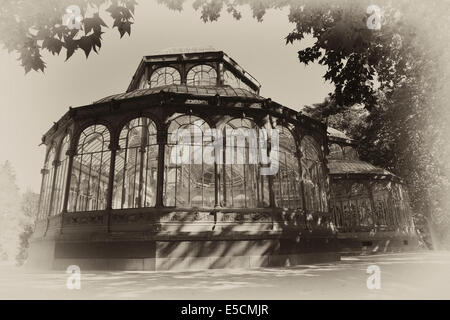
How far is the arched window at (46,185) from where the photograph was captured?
16.7 meters

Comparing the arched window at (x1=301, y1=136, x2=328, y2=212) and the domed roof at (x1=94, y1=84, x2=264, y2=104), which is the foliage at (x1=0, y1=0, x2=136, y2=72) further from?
the arched window at (x1=301, y1=136, x2=328, y2=212)

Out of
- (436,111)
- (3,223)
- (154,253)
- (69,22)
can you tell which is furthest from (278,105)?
(3,223)

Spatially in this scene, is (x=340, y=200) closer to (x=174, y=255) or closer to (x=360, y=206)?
(x=360, y=206)

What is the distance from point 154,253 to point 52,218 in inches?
262

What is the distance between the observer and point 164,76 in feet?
63.4

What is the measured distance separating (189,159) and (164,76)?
312 inches

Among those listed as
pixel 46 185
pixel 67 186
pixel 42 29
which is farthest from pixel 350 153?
pixel 42 29

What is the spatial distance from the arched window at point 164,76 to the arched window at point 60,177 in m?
6.25

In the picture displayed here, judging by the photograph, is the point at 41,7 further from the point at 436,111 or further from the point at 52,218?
the point at 436,111

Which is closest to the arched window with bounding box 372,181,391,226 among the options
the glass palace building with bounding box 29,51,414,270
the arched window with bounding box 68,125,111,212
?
the glass palace building with bounding box 29,51,414,270

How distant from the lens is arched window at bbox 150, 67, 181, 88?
63.1 ft

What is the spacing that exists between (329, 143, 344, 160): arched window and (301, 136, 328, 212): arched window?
38.3 ft

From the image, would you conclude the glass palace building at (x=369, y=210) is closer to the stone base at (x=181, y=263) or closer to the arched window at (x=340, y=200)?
the arched window at (x=340, y=200)

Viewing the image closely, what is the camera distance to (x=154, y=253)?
11.9 metres
